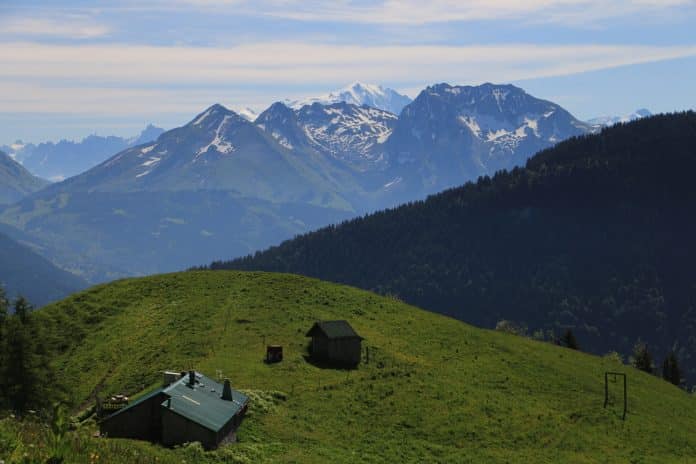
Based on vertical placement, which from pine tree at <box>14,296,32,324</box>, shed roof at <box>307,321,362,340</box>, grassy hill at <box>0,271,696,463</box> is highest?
pine tree at <box>14,296,32,324</box>

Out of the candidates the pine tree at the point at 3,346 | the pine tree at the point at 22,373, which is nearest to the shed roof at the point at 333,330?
the pine tree at the point at 22,373

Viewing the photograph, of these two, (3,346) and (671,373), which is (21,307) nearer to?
(3,346)

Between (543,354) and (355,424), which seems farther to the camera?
(543,354)

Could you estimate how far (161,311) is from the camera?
95938 mm

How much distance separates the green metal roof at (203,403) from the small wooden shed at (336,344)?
2283 centimetres

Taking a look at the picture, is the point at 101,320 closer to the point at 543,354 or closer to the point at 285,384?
the point at 285,384

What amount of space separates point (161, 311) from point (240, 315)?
1090cm

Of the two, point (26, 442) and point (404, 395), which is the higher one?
point (26, 442)

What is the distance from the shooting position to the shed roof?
7869cm

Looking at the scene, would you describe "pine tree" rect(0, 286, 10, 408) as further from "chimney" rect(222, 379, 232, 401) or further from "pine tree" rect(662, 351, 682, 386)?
"pine tree" rect(662, 351, 682, 386)

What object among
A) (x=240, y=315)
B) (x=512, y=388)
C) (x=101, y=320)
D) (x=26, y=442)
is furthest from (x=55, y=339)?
(x=26, y=442)

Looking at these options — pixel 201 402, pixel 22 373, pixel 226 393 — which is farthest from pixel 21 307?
pixel 201 402

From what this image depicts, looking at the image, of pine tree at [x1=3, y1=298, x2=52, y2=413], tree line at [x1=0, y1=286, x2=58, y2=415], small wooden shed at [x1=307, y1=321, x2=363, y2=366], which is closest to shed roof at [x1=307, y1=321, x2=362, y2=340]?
small wooden shed at [x1=307, y1=321, x2=363, y2=366]

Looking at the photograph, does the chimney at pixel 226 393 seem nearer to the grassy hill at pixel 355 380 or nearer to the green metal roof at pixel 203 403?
the green metal roof at pixel 203 403
